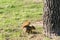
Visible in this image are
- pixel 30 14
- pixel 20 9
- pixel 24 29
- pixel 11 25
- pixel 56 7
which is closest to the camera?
pixel 56 7

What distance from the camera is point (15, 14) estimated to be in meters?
6.29

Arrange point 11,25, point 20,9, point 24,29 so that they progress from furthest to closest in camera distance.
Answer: point 20,9
point 11,25
point 24,29

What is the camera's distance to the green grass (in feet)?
17.6

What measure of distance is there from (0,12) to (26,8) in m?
0.77

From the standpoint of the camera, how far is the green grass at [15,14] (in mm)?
5367

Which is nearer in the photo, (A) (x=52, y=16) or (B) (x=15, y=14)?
(A) (x=52, y=16)

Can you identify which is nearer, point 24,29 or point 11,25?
point 24,29

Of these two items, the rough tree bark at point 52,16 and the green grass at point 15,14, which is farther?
the green grass at point 15,14

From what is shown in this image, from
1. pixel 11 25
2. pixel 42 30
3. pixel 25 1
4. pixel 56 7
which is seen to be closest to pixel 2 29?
pixel 11 25

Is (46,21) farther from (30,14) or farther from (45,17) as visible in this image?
(30,14)

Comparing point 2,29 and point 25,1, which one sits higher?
point 25,1

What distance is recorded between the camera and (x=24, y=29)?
514cm

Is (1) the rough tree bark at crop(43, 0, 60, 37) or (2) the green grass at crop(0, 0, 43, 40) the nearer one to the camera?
(1) the rough tree bark at crop(43, 0, 60, 37)

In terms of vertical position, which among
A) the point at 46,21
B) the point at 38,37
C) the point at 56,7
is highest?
the point at 56,7
